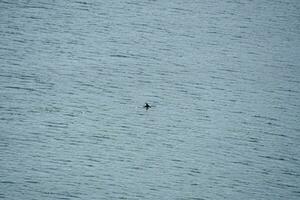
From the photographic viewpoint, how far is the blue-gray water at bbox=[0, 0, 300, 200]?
17953 mm

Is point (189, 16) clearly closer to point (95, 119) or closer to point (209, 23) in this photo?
point (209, 23)

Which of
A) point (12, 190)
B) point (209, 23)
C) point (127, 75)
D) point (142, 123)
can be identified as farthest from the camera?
point (209, 23)

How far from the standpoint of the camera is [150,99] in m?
22.2

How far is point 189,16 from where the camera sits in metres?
28.7

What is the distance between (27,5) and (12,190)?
1439cm

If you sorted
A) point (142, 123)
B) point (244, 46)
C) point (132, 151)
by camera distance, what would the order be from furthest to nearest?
1. point (244, 46)
2. point (142, 123)
3. point (132, 151)

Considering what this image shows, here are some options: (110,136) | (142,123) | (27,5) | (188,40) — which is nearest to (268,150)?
(142,123)

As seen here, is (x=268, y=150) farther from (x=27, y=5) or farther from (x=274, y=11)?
(x=27, y=5)

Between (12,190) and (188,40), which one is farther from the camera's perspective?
(188,40)

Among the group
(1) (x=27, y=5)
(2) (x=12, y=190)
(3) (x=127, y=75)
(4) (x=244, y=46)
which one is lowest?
(2) (x=12, y=190)

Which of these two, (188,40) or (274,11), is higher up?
(274,11)

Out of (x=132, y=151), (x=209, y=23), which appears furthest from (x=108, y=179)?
(x=209, y=23)

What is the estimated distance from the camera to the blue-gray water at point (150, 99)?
17953 millimetres

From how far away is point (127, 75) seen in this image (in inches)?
926
